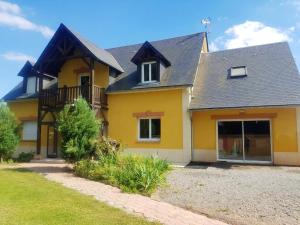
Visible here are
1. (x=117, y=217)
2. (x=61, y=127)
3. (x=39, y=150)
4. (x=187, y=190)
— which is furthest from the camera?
(x=39, y=150)

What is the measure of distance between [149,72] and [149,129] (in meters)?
3.64

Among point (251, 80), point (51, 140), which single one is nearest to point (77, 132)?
point (51, 140)

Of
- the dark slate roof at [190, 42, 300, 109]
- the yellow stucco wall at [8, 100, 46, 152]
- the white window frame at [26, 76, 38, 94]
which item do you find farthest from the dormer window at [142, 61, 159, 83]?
the white window frame at [26, 76, 38, 94]

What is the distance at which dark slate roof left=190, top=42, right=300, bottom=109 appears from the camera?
50.7 feet

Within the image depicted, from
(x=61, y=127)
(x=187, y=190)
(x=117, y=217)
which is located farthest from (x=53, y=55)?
(x=117, y=217)

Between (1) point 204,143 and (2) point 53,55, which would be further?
(2) point 53,55

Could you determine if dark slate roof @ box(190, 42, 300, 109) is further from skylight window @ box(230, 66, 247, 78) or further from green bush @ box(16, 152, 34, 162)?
green bush @ box(16, 152, 34, 162)

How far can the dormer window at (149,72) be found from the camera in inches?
725

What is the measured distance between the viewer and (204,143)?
54.9ft

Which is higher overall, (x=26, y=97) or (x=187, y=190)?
(x=26, y=97)

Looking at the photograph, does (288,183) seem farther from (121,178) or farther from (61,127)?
(61,127)

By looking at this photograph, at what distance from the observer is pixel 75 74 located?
21.1 m

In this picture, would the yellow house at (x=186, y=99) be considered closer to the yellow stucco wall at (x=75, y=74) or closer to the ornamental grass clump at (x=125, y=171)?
the yellow stucco wall at (x=75, y=74)

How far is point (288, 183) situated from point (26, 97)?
61.2 feet
